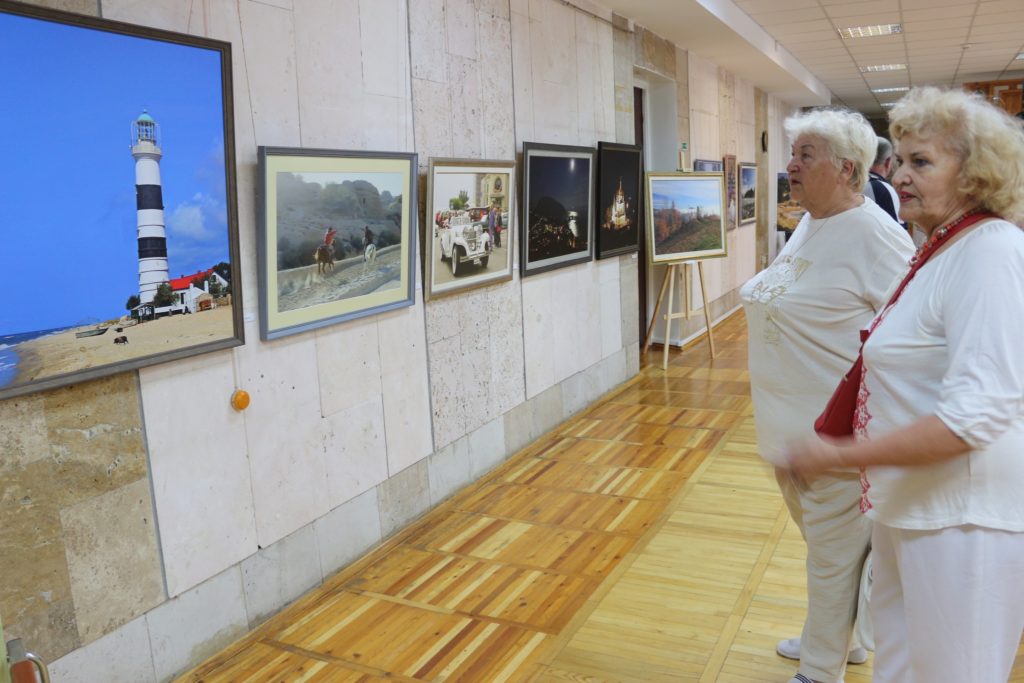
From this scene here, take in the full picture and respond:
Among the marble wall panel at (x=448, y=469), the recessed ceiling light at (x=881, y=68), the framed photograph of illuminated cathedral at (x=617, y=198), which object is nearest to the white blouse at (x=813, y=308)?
the marble wall panel at (x=448, y=469)

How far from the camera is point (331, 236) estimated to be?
12.7 ft

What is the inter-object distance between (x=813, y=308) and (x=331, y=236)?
2.24 meters

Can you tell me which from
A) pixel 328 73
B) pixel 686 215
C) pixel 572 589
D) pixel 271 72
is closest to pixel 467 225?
pixel 328 73

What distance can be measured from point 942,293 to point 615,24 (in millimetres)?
6507

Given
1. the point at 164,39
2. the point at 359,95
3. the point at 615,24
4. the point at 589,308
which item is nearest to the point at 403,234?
the point at 359,95

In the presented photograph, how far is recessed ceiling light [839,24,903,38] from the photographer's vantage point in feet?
33.1

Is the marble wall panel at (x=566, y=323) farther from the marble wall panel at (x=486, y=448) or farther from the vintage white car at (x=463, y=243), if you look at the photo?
the vintage white car at (x=463, y=243)

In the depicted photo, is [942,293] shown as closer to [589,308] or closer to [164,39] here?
[164,39]

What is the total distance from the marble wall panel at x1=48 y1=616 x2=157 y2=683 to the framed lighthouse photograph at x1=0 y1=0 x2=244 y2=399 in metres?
0.96

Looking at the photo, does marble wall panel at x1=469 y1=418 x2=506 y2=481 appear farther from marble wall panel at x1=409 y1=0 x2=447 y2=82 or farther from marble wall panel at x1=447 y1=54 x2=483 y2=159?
marble wall panel at x1=409 y1=0 x2=447 y2=82

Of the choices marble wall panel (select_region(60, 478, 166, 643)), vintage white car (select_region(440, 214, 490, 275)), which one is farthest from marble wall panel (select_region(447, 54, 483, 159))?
marble wall panel (select_region(60, 478, 166, 643))

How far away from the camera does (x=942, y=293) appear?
1.67 metres

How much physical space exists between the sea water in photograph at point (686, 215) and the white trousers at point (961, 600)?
6.82 m

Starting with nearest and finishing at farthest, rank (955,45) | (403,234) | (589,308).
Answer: (403,234) < (589,308) < (955,45)
